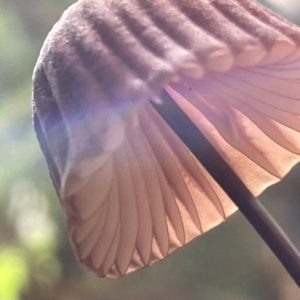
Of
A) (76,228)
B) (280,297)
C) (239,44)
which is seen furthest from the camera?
(280,297)

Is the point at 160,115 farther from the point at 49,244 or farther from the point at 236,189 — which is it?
the point at 49,244

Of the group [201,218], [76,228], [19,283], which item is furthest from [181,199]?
[19,283]

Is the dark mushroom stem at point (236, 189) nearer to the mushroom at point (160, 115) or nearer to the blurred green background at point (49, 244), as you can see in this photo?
the mushroom at point (160, 115)

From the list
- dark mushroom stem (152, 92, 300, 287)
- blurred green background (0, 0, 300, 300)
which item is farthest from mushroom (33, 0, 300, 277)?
blurred green background (0, 0, 300, 300)

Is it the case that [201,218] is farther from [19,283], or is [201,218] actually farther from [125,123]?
[19,283]

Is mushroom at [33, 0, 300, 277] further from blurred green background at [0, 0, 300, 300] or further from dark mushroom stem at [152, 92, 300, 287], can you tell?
blurred green background at [0, 0, 300, 300]

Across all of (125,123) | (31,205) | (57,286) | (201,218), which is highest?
(125,123)

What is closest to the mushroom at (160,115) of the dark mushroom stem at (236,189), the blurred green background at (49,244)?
the dark mushroom stem at (236,189)

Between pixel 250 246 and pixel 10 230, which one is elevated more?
pixel 10 230
